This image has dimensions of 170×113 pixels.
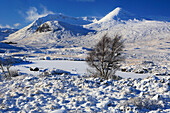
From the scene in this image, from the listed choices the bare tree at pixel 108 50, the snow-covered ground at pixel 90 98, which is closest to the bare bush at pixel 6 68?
the snow-covered ground at pixel 90 98

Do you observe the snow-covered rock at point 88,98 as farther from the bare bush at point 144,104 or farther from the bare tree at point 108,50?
the bare tree at point 108,50

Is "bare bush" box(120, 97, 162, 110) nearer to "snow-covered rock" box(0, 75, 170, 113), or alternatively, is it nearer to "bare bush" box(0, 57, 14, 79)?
"snow-covered rock" box(0, 75, 170, 113)

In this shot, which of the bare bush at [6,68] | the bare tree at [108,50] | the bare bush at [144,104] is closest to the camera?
the bare bush at [144,104]

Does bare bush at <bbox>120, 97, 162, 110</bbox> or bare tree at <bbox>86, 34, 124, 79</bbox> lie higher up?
bare tree at <bbox>86, 34, 124, 79</bbox>

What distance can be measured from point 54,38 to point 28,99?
97.1 metres

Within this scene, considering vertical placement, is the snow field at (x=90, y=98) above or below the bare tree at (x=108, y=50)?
below

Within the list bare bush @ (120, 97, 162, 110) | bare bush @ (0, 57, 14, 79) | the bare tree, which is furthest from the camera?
bare bush @ (0, 57, 14, 79)

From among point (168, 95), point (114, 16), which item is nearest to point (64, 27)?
point (114, 16)

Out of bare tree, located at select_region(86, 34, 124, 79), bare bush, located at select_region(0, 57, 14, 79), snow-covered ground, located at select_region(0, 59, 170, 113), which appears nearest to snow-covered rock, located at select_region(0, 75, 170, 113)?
snow-covered ground, located at select_region(0, 59, 170, 113)

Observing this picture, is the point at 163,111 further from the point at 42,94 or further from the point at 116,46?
the point at 116,46

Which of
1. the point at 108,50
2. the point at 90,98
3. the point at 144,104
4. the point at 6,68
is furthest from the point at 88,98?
the point at 6,68

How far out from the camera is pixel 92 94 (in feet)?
22.9

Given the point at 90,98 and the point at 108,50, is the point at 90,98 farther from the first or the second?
the point at 108,50

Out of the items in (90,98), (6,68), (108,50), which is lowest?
(90,98)
